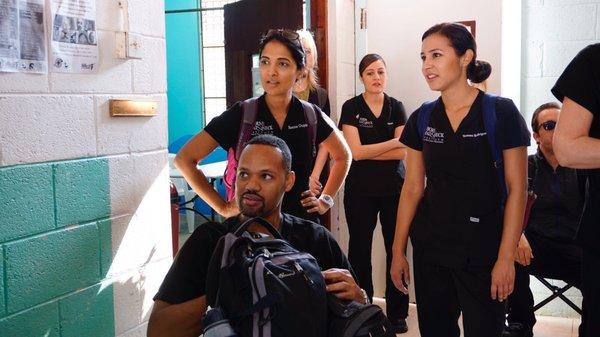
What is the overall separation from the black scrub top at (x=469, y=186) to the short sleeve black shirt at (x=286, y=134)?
0.48 meters

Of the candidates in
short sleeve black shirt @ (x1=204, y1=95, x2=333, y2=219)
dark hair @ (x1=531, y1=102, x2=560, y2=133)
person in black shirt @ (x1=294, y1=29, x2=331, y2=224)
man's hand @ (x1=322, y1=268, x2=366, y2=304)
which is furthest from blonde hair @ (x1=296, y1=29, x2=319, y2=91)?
man's hand @ (x1=322, y1=268, x2=366, y2=304)

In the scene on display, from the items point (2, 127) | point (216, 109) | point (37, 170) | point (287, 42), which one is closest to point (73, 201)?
point (37, 170)

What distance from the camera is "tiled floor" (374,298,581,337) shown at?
131 inches

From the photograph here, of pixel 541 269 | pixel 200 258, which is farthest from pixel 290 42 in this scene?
pixel 541 269

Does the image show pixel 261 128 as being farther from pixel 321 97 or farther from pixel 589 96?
pixel 321 97

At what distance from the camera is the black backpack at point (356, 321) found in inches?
50.9

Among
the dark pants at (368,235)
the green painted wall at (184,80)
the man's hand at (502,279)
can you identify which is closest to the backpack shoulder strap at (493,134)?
the man's hand at (502,279)

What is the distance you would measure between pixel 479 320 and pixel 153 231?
119 centimetres

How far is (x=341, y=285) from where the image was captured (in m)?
1.39

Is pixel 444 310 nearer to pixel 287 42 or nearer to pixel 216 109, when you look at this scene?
pixel 287 42

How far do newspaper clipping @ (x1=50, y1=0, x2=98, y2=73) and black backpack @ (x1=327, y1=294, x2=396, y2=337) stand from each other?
109 centimetres

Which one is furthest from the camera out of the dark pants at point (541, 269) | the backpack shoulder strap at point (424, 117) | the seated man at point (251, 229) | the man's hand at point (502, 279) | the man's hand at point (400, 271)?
the dark pants at point (541, 269)

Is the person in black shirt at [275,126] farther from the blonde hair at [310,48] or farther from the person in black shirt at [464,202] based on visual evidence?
the blonde hair at [310,48]

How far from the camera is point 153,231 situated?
221 centimetres
